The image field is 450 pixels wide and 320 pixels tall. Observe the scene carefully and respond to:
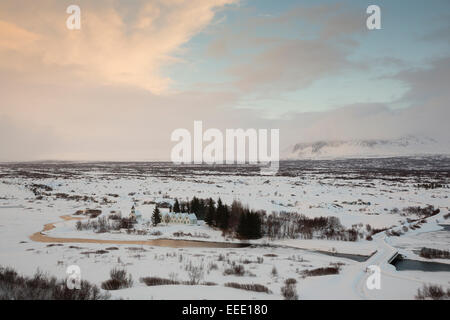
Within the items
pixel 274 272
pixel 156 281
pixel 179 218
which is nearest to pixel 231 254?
pixel 274 272

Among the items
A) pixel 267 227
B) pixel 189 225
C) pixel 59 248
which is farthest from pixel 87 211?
pixel 267 227

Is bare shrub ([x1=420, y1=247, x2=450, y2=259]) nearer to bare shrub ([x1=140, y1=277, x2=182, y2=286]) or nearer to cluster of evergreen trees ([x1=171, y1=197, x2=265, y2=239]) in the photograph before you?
cluster of evergreen trees ([x1=171, y1=197, x2=265, y2=239])

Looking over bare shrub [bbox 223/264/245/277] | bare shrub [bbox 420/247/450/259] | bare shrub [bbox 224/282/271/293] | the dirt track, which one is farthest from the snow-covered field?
bare shrub [bbox 420/247/450/259]

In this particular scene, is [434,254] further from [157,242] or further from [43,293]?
[43,293]

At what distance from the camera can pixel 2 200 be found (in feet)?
130

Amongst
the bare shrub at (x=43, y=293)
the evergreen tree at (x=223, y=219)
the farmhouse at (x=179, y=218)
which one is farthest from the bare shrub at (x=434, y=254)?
the farmhouse at (x=179, y=218)

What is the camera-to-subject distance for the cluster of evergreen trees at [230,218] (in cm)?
2411

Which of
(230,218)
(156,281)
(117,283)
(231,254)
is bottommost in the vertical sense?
(231,254)

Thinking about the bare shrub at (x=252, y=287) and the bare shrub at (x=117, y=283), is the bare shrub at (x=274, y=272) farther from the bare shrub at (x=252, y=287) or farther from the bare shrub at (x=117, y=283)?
the bare shrub at (x=117, y=283)

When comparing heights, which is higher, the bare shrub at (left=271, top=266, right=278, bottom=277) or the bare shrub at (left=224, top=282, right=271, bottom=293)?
the bare shrub at (left=224, top=282, right=271, bottom=293)

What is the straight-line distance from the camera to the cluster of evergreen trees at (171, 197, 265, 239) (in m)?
24.1

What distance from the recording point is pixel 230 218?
90.9 feet
